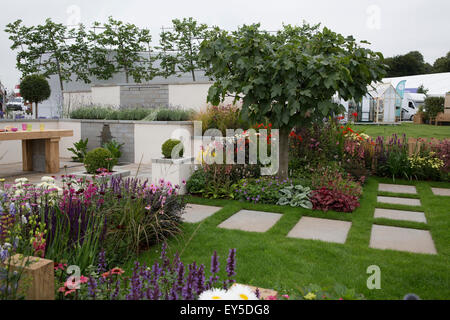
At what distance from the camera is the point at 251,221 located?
14.2 feet

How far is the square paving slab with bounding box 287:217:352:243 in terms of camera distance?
3812 millimetres

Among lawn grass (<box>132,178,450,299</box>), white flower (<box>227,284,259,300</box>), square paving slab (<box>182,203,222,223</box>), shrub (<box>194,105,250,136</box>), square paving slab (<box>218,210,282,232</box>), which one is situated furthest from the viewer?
shrub (<box>194,105,250,136</box>)

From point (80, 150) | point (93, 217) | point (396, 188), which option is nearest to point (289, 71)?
point (93, 217)

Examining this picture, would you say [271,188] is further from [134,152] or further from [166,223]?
[134,152]

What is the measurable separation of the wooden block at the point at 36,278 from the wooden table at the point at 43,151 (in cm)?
564

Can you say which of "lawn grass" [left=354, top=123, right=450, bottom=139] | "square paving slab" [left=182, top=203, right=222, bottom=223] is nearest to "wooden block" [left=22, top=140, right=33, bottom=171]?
"square paving slab" [left=182, top=203, right=222, bottom=223]

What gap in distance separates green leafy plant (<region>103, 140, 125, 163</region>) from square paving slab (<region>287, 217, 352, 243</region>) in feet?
15.7

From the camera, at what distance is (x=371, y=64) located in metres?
4.79

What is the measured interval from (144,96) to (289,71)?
257 inches

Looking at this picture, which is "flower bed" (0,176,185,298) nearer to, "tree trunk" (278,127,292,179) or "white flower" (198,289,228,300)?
"white flower" (198,289,228,300)

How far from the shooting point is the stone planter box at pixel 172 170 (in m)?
5.45

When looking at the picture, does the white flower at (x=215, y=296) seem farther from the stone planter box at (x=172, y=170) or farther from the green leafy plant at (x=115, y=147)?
the green leafy plant at (x=115, y=147)

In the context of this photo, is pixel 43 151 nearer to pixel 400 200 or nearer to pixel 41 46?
pixel 400 200

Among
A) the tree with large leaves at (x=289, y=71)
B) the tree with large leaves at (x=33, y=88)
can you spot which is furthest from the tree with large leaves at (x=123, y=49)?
the tree with large leaves at (x=289, y=71)
